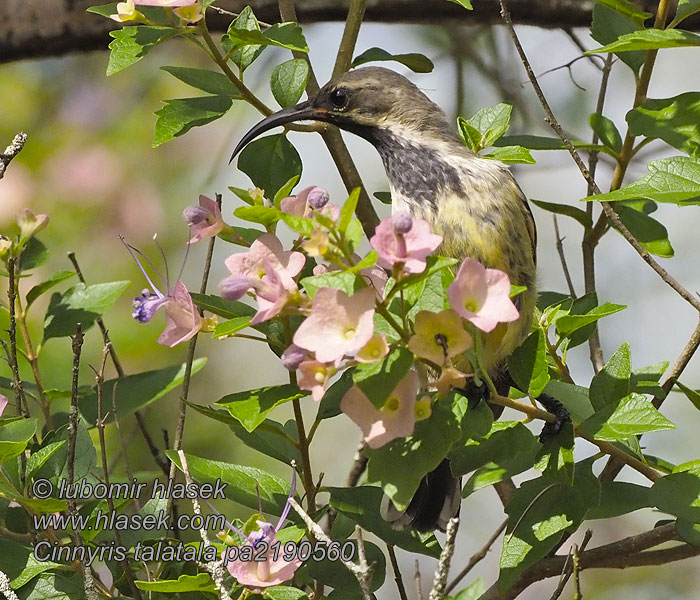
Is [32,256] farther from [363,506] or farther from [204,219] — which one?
[363,506]

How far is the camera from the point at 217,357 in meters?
4.37

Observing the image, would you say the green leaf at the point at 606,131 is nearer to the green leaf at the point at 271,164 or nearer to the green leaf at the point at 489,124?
the green leaf at the point at 489,124

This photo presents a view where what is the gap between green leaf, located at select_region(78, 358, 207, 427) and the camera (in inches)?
70.9

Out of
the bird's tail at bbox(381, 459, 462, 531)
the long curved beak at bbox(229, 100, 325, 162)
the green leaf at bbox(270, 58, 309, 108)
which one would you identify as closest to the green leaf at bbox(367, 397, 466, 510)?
the bird's tail at bbox(381, 459, 462, 531)

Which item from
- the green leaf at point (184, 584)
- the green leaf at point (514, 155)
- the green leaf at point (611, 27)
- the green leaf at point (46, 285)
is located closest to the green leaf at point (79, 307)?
the green leaf at point (46, 285)

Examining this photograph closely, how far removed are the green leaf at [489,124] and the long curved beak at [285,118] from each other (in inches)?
14.9

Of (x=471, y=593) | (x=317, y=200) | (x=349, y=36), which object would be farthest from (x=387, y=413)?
(x=349, y=36)

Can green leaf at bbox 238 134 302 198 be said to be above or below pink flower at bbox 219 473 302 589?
above

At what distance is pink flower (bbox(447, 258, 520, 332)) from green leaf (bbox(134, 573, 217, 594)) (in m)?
0.54

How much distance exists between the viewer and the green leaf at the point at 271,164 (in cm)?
178

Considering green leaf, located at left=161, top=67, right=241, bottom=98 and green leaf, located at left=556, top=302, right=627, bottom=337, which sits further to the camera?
green leaf, located at left=161, top=67, right=241, bottom=98

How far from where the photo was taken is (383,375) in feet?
3.62

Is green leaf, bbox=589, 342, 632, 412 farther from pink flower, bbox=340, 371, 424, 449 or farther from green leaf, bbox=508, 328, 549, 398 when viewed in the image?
pink flower, bbox=340, 371, 424, 449

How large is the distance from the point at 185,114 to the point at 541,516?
92 cm
